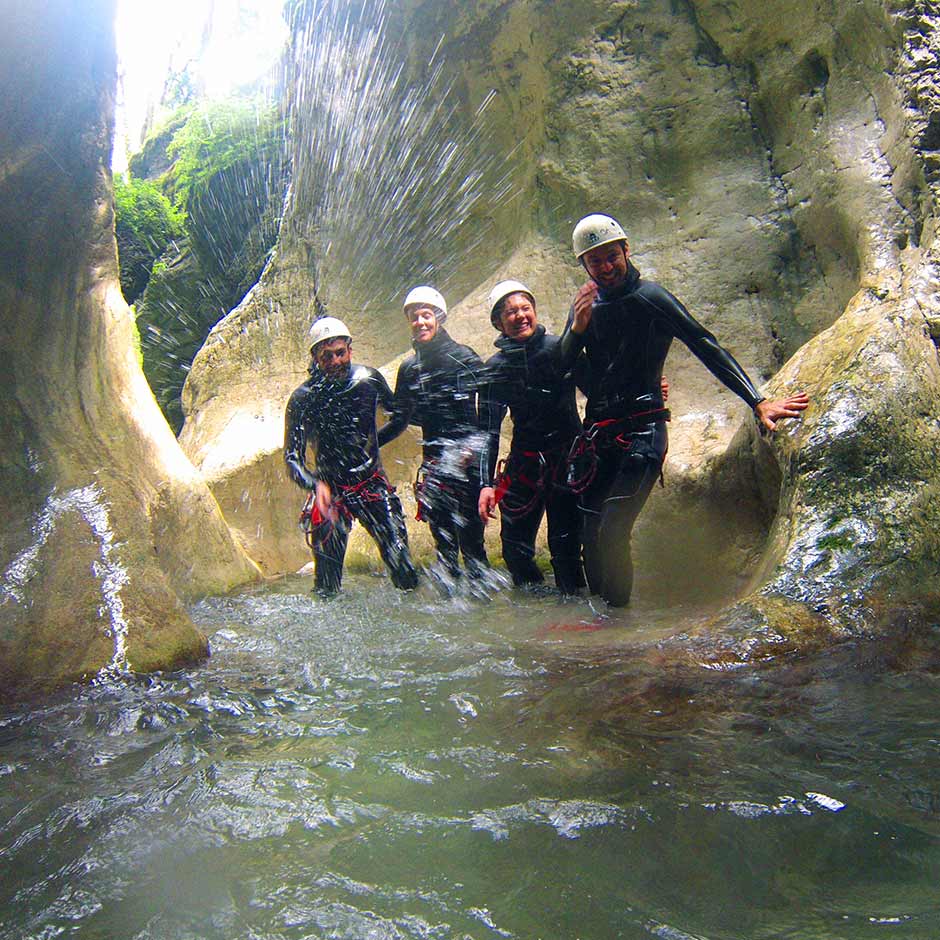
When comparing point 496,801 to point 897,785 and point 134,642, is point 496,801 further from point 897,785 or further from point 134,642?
point 134,642

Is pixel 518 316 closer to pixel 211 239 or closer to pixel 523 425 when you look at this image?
pixel 523 425

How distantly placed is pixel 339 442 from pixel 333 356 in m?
0.58

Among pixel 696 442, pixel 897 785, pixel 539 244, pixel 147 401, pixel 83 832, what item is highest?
pixel 539 244

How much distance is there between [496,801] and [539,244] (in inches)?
223

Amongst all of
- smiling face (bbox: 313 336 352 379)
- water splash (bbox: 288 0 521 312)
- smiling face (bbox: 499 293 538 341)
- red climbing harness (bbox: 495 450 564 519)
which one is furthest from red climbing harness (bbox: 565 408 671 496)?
water splash (bbox: 288 0 521 312)

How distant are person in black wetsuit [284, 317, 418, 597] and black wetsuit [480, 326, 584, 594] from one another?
32.4 inches

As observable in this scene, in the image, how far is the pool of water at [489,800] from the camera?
1740 millimetres

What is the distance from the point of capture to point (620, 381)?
14.8ft

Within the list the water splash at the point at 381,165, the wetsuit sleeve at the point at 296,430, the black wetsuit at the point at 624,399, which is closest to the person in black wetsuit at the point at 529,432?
the black wetsuit at the point at 624,399

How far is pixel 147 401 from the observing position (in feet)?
17.2

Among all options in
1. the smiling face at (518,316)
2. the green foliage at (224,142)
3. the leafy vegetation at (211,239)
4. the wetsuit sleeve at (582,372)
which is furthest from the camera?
the leafy vegetation at (211,239)

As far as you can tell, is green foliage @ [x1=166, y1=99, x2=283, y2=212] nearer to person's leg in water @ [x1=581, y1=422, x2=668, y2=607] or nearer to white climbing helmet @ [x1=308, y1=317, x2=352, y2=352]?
white climbing helmet @ [x1=308, y1=317, x2=352, y2=352]

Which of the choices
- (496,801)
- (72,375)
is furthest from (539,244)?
(496,801)

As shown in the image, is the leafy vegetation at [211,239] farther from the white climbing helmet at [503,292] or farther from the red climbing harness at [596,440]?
the red climbing harness at [596,440]
